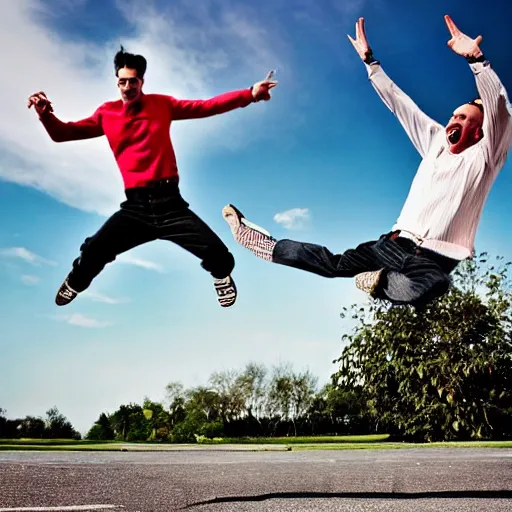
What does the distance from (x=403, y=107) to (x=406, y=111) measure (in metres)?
0.04

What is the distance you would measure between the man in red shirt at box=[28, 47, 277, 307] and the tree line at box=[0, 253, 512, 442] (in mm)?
1200

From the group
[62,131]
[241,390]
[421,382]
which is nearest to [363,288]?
[241,390]

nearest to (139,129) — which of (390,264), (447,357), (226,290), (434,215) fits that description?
(226,290)

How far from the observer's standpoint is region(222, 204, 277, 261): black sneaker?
5.23 meters

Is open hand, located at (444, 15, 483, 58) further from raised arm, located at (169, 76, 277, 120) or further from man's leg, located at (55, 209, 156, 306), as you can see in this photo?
man's leg, located at (55, 209, 156, 306)

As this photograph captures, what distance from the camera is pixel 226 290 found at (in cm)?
514

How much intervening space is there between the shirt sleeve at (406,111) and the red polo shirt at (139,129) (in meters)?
1.40

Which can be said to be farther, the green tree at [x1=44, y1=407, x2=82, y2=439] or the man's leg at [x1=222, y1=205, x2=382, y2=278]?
the green tree at [x1=44, y1=407, x2=82, y2=439]

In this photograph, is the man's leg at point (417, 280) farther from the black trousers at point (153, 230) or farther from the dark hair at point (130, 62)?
the dark hair at point (130, 62)

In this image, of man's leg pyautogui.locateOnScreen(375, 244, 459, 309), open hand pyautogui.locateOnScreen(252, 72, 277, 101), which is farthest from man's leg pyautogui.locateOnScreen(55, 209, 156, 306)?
man's leg pyautogui.locateOnScreen(375, 244, 459, 309)

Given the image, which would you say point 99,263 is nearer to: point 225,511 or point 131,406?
point 131,406

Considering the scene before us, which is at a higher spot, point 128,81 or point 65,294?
point 128,81

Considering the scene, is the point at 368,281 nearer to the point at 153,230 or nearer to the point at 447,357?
the point at 153,230

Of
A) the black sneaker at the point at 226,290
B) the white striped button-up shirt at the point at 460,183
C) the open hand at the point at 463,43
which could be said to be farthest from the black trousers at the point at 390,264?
the open hand at the point at 463,43
